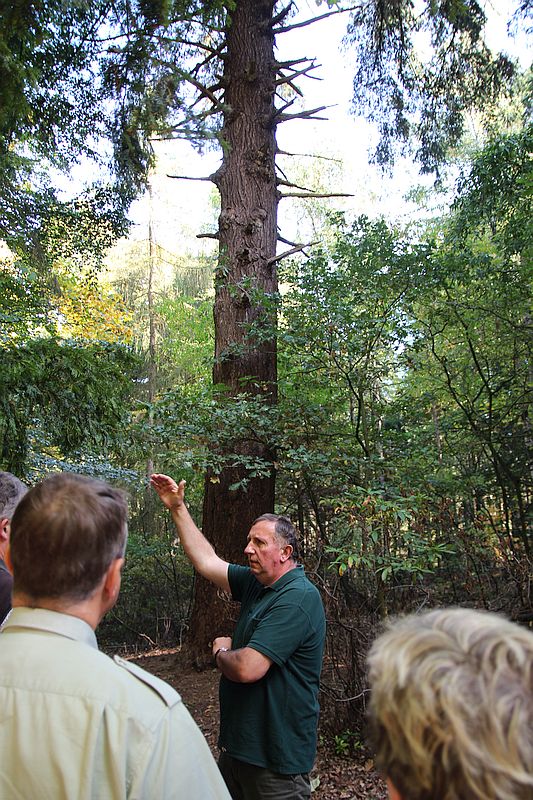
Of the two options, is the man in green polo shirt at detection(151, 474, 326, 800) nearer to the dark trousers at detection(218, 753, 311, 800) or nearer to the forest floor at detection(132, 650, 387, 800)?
the dark trousers at detection(218, 753, 311, 800)

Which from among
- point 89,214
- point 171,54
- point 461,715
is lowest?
point 461,715

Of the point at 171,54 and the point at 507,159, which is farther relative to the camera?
the point at 507,159

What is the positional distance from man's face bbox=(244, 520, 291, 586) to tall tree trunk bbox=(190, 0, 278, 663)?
288cm

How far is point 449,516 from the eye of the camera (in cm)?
549

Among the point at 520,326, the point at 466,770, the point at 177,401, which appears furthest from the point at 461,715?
the point at 520,326

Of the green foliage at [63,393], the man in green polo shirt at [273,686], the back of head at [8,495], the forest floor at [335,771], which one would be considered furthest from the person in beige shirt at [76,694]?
the forest floor at [335,771]

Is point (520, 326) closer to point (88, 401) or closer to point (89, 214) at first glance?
point (88, 401)

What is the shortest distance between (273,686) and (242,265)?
5.14 m

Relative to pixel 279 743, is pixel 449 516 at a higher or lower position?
higher

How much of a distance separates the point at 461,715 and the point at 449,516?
4.88 metres

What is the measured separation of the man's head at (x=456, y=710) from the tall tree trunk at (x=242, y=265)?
4.85 metres

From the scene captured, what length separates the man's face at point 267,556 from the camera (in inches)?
113

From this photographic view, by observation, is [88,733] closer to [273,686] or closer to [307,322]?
[273,686]

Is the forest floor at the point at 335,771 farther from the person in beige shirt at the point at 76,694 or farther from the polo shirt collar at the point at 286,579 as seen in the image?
the person in beige shirt at the point at 76,694
